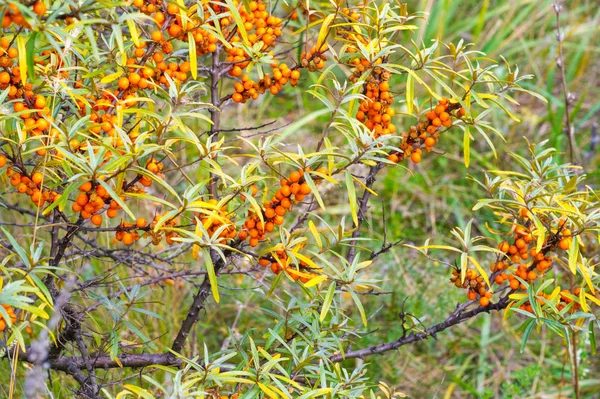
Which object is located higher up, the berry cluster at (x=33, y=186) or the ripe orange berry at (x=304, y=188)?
the ripe orange berry at (x=304, y=188)

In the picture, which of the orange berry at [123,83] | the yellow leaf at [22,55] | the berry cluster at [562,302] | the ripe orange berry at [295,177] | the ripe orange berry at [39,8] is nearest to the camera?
the ripe orange berry at [39,8]

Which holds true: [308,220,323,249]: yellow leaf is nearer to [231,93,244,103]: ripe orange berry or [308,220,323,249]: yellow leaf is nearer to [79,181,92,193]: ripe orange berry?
[231,93,244,103]: ripe orange berry

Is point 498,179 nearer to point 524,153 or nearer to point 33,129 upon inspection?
point 33,129

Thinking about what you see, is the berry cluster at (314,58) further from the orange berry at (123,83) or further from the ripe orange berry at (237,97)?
the orange berry at (123,83)

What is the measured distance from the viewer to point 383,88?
67.7 inches

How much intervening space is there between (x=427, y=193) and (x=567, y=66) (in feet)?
5.82

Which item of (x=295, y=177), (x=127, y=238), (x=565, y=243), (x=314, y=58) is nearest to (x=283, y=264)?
(x=295, y=177)

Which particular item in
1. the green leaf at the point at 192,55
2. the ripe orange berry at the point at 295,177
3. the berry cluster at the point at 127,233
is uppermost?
the green leaf at the point at 192,55

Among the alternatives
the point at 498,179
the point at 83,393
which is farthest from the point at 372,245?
the point at 83,393

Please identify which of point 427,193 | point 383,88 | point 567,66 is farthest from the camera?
point 567,66

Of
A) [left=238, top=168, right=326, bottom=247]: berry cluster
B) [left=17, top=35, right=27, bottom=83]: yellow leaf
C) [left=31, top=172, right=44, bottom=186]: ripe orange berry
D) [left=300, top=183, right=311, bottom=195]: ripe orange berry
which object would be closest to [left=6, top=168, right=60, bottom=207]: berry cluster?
[left=31, top=172, right=44, bottom=186]: ripe orange berry

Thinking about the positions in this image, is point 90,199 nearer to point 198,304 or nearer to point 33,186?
point 33,186

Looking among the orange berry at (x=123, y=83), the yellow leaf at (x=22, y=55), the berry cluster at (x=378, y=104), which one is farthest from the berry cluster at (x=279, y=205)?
the yellow leaf at (x=22, y=55)

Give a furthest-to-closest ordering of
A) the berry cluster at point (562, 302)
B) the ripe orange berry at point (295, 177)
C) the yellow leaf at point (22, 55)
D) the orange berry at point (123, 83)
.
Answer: the berry cluster at point (562, 302) < the orange berry at point (123, 83) < the ripe orange berry at point (295, 177) < the yellow leaf at point (22, 55)
